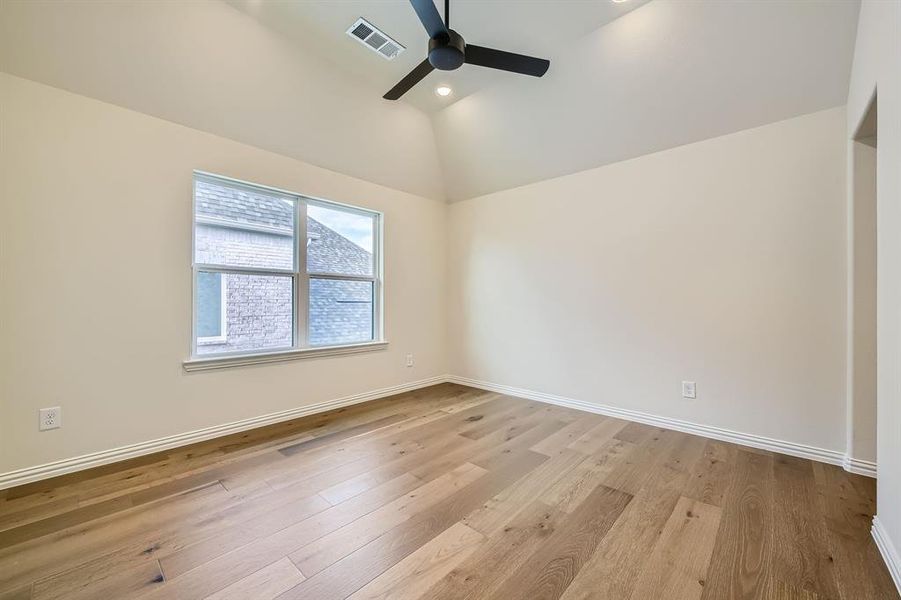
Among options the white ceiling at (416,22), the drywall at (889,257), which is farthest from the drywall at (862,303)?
the white ceiling at (416,22)

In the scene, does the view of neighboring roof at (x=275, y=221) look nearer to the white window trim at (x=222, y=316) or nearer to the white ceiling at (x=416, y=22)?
the white window trim at (x=222, y=316)

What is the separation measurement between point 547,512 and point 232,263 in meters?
2.90

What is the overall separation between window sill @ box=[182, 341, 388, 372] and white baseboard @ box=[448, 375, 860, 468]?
5.38 ft

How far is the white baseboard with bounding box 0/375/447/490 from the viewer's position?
209 centimetres

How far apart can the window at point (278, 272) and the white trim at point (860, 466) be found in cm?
381

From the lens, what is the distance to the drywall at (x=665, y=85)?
7.17 ft

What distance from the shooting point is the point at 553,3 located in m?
2.29

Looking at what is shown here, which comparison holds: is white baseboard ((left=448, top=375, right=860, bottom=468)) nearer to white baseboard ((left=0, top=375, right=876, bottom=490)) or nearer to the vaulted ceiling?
white baseboard ((left=0, top=375, right=876, bottom=490))

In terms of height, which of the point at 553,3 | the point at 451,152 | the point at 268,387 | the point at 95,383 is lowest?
the point at 268,387

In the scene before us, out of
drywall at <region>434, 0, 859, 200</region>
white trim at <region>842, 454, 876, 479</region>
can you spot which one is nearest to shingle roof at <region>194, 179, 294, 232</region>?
drywall at <region>434, 0, 859, 200</region>

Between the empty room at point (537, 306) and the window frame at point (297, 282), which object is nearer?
the empty room at point (537, 306)

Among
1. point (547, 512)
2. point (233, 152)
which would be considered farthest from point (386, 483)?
point (233, 152)

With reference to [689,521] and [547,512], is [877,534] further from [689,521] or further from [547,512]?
[547,512]

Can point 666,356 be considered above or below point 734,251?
below
